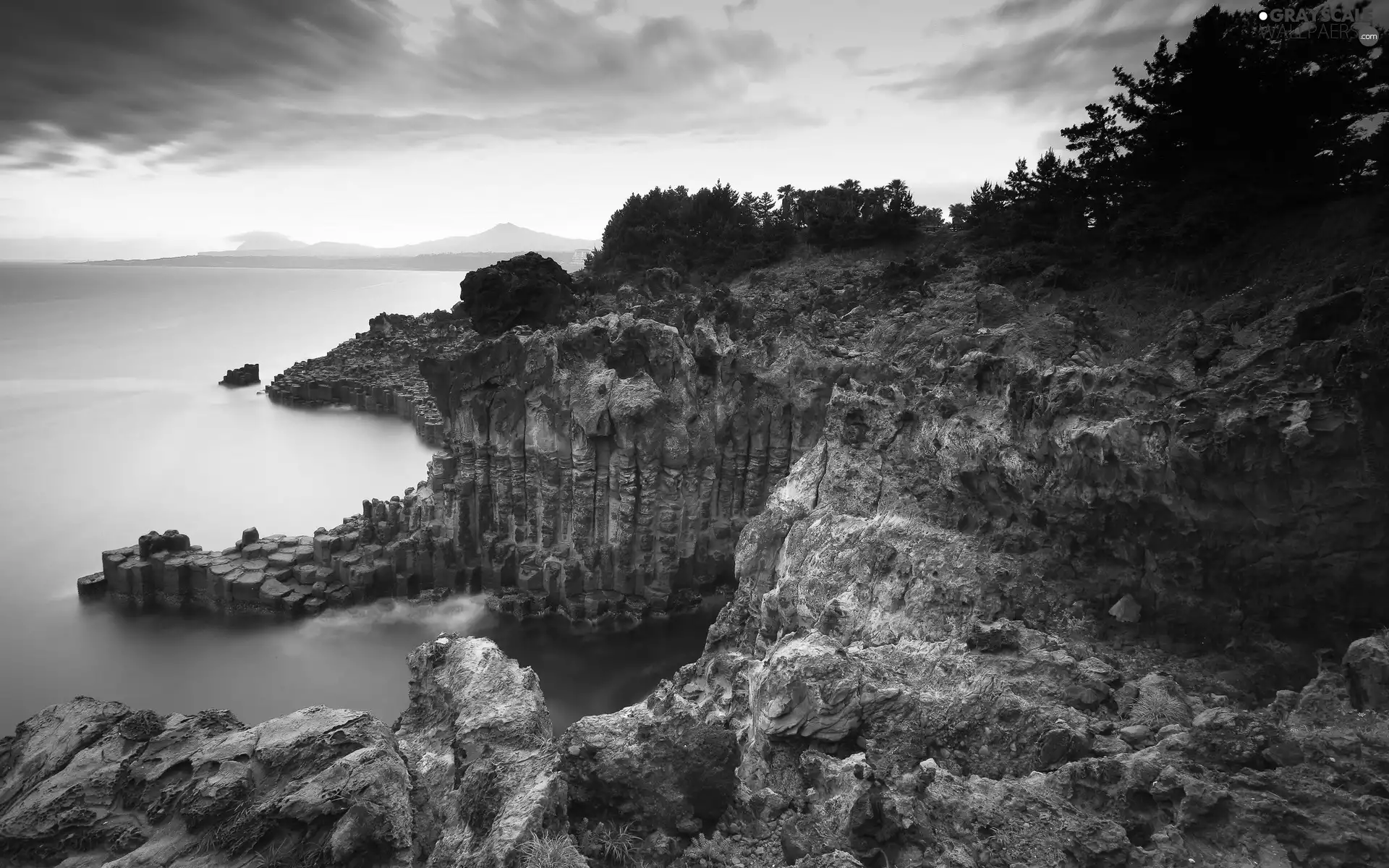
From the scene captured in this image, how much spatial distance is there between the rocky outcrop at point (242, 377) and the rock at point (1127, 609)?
7847cm

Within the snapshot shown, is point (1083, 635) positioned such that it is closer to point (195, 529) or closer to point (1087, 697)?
Result: point (1087, 697)

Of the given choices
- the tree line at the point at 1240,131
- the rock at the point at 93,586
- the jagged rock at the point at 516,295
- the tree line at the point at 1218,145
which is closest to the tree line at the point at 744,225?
the jagged rock at the point at 516,295

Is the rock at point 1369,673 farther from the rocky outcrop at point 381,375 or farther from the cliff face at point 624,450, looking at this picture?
the rocky outcrop at point 381,375

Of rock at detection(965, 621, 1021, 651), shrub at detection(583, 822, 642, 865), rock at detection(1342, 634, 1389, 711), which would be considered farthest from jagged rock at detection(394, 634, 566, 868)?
rock at detection(1342, 634, 1389, 711)

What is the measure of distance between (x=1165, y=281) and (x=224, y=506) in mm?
41902

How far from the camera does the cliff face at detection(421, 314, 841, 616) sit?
24.3 m

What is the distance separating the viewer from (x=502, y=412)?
2612cm

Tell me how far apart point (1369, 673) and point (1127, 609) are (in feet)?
10.3

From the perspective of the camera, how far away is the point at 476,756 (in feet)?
25.5

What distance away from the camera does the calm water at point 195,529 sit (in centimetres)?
2209

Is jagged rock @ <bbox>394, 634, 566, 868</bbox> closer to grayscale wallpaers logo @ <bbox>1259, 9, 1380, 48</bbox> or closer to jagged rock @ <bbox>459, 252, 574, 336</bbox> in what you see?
grayscale wallpaers logo @ <bbox>1259, 9, 1380, 48</bbox>

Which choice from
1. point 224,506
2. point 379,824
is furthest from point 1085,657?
point 224,506

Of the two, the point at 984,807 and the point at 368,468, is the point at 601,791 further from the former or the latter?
the point at 368,468

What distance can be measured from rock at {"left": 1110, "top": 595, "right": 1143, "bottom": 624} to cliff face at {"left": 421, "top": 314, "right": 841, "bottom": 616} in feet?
50.4
